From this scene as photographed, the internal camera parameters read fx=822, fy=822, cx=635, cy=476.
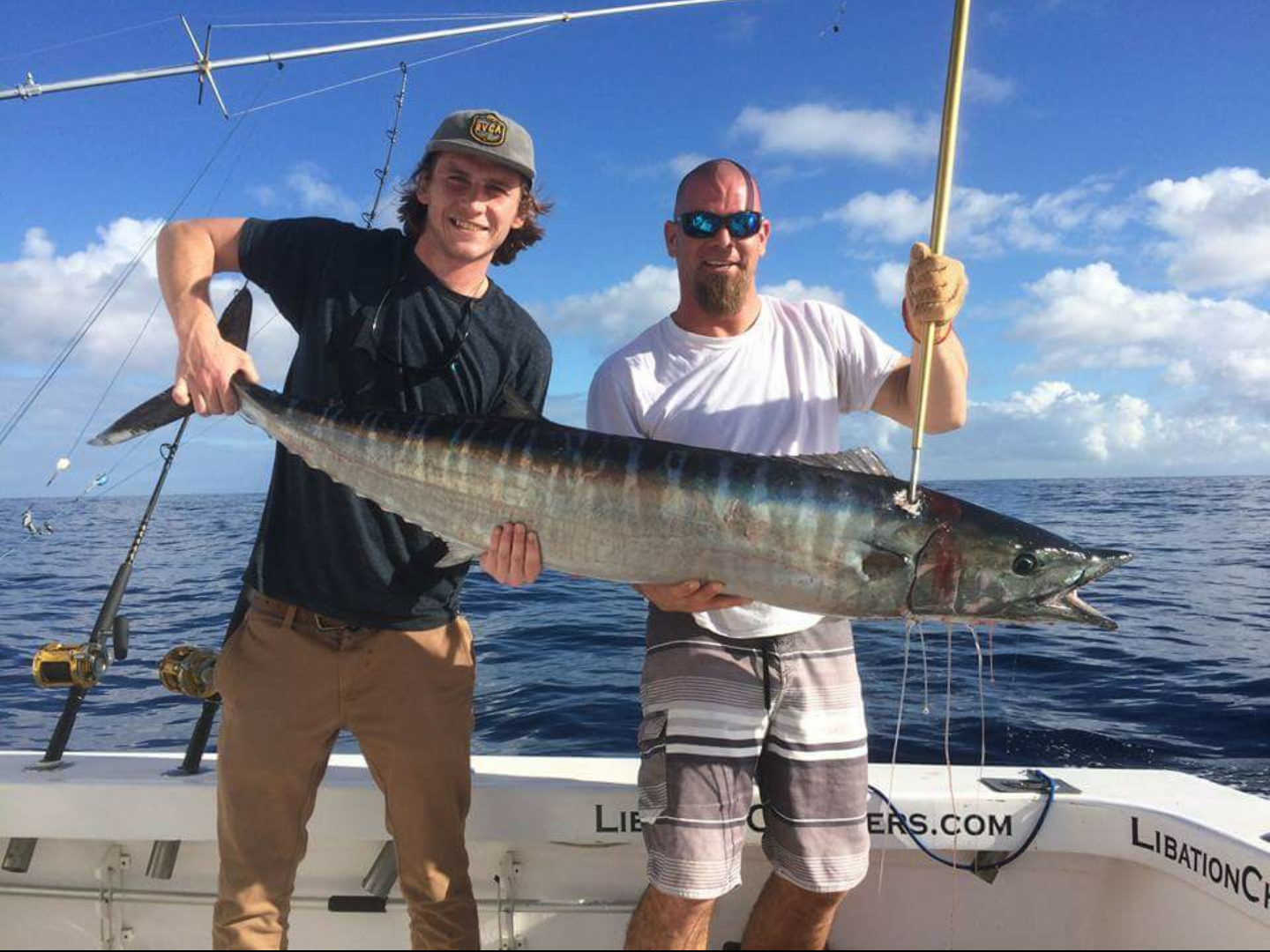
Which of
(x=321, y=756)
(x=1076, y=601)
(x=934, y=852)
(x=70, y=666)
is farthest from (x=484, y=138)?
(x=934, y=852)

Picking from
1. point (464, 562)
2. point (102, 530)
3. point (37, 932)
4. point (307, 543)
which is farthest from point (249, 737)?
point (102, 530)

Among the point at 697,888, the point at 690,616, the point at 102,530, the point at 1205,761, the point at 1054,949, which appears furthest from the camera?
the point at 102,530

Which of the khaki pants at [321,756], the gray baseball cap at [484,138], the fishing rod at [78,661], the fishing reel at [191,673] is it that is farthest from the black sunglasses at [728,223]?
the fishing reel at [191,673]

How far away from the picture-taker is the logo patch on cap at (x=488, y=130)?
2.86 metres

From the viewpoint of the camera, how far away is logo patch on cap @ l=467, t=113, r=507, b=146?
9.37 feet

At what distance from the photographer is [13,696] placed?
806 cm

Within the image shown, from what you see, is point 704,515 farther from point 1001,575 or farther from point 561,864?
point 561,864

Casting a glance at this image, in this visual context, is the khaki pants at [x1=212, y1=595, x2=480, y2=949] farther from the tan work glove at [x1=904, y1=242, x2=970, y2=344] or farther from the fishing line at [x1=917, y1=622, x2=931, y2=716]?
the tan work glove at [x1=904, y1=242, x2=970, y2=344]

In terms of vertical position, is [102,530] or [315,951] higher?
[102,530]

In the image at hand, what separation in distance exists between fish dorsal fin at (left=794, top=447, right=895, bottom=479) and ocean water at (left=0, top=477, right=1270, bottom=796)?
58cm

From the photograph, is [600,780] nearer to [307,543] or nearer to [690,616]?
[690,616]

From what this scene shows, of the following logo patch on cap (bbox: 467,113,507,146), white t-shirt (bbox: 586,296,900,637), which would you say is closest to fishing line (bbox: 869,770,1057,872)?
white t-shirt (bbox: 586,296,900,637)

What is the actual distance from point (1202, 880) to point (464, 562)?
112 inches

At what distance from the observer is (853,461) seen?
2.61 metres
